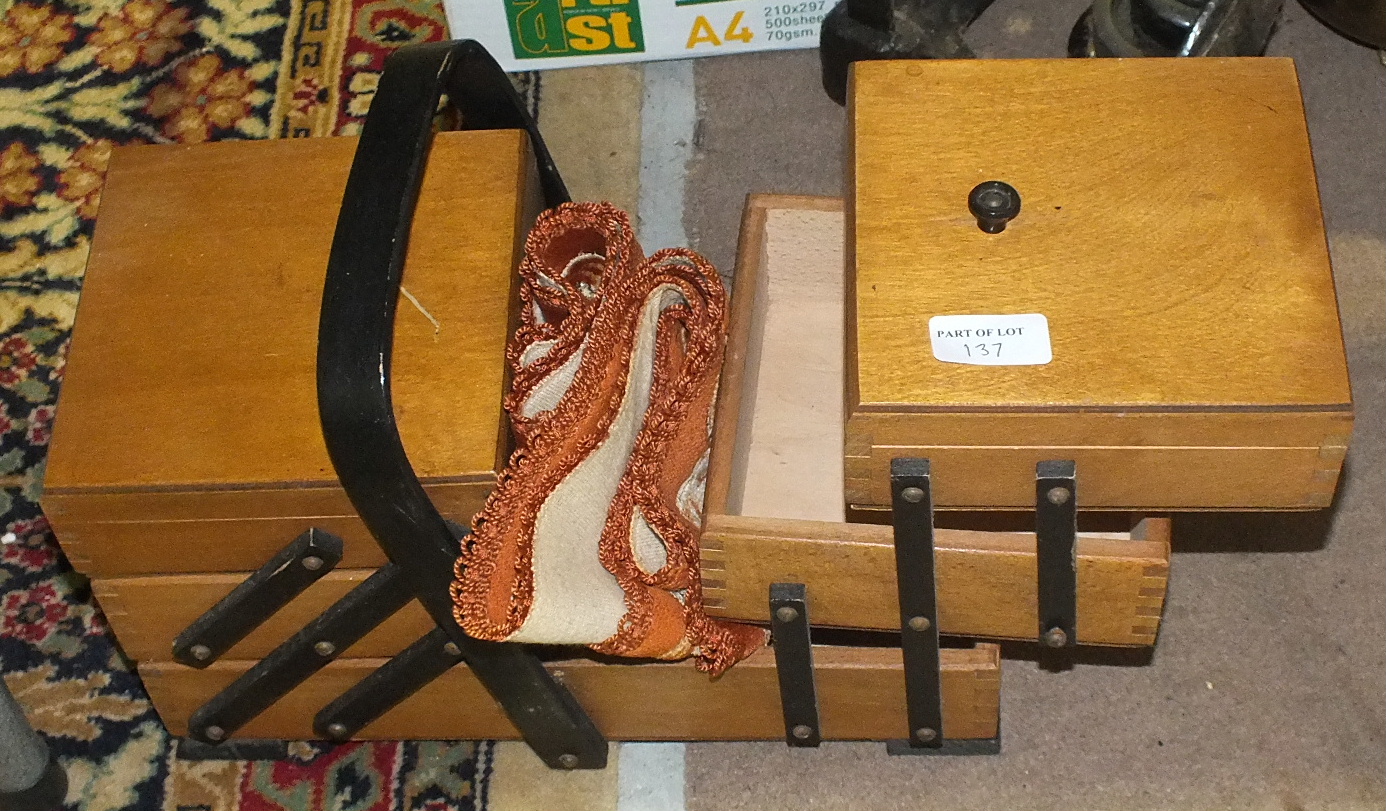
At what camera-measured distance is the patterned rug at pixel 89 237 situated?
122 centimetres

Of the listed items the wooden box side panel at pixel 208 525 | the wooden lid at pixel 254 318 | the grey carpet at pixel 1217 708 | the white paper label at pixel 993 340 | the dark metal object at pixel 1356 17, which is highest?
the white paper label at pixel 993 340

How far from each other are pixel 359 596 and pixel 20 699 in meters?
0.47

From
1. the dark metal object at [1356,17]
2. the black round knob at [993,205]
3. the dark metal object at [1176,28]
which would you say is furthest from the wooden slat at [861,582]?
the dark metal object at [1356,17]

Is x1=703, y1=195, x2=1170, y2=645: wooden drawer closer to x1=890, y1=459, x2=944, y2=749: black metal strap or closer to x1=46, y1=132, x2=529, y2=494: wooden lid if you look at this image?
x1=890, y1=459, x2=944, y2=749: black metal strap

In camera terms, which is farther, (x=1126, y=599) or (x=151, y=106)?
(x=151, y=106)

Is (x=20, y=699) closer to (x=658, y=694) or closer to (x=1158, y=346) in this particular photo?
(x=658, y=694)

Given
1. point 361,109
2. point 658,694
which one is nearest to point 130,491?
point 658,694

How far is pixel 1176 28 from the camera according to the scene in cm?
148

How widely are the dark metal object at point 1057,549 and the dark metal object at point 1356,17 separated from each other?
0.89 metres

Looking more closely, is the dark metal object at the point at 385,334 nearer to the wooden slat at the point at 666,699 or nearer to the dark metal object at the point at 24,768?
the wooden slat at the point at 666,699

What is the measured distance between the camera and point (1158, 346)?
2.72ft

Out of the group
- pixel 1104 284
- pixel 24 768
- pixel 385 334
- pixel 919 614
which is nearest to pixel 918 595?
pixel 919 614

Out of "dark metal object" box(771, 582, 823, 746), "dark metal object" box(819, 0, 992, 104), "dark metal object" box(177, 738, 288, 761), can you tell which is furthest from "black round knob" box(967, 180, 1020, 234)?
"dark metal object" box(177, 738, 288, 761)

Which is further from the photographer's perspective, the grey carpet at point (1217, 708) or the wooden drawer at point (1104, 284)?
the grey carpet at point (1217, 708)
